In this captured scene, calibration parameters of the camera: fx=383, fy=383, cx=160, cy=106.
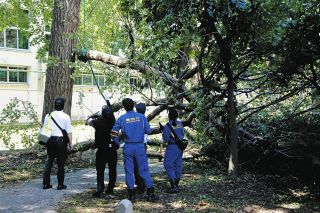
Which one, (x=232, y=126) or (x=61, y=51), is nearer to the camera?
(x=232, y=126)

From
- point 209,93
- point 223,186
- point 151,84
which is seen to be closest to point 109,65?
point 151,84

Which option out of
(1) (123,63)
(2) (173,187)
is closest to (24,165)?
(1) (123,63)

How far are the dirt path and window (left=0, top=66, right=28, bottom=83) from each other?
58.9 feet

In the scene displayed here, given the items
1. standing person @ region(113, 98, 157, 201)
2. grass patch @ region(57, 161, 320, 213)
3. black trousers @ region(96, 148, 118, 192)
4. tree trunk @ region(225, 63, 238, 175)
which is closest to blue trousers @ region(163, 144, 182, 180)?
grass patch @ region(57, 161, 320, 213)

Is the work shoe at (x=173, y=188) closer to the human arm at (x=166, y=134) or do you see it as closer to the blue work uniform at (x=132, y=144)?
the blue work uniform at (x=132, y=144)

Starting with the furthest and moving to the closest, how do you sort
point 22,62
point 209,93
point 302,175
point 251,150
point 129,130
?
1. point 22,62
2. point 251,150
3. point 209,93
4. point 302,175
5. point 129,130

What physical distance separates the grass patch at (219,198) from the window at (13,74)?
64.4 feet

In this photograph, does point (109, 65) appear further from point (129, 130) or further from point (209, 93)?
point (129, 130)

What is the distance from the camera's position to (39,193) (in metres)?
7.25

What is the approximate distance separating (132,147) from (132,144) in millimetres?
52

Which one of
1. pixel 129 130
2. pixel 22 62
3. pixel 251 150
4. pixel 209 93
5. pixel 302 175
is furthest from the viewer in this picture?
pixel 22 62

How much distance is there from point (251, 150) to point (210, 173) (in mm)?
1112

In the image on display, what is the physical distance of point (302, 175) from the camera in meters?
7.42

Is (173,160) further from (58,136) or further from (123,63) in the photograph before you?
(123,63)
